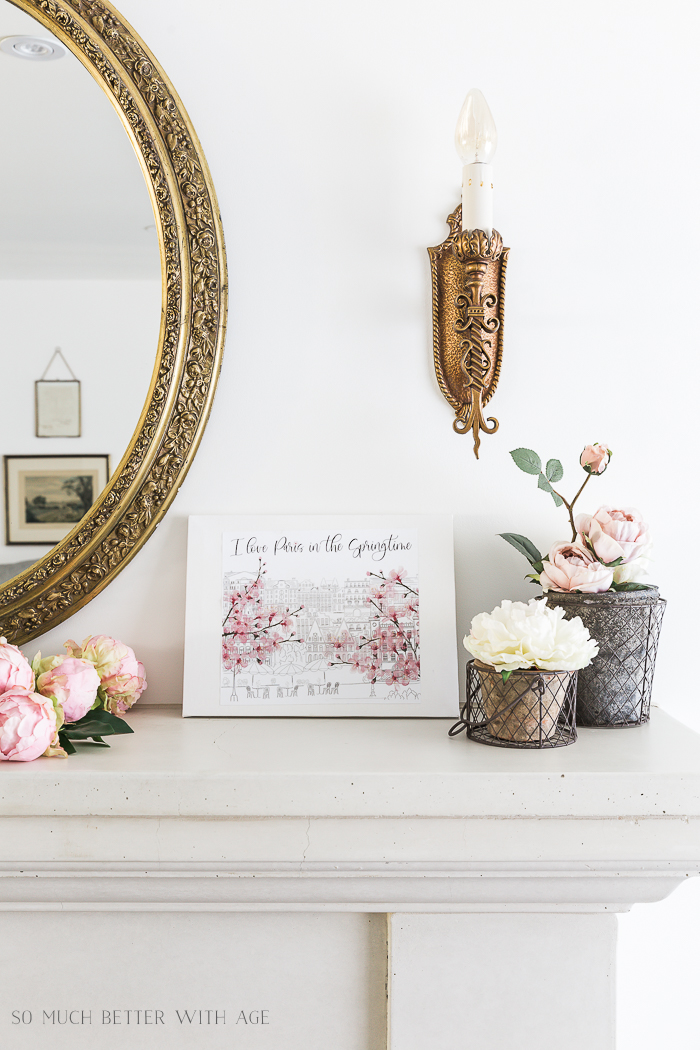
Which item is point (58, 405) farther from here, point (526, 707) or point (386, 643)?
point (526, 707)

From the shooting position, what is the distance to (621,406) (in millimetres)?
1089

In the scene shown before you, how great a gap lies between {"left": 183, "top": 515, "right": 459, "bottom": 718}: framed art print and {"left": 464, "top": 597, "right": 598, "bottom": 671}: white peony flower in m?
0.17

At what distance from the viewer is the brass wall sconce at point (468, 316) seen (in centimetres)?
103

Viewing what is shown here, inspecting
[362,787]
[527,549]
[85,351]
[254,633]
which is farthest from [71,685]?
Result: [527,549]

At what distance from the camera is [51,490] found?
1062mm

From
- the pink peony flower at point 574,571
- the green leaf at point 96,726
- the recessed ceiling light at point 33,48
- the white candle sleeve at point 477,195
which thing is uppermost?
the recessed ceiling light at point 33,48

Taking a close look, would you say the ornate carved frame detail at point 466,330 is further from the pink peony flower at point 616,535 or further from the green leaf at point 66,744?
the green leaf at point 66,744

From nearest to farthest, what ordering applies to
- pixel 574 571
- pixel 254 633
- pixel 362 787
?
pixel 362 787
pixel 574 571
pixel 254 633

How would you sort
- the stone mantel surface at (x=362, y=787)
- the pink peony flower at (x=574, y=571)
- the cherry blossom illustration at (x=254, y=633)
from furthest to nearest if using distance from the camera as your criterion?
the cherry blossom illustration at (x=254, y=633)
the pink peony flower at (x=574, y=571)
the stone mantel surface at (x=362, y=787)

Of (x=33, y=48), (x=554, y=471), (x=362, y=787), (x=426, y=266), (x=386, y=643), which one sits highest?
(x=33, y=48)

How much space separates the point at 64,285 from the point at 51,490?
0.92ft

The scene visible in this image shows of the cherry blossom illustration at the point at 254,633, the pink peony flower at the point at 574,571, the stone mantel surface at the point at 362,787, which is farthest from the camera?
the cherry blossom illustration at the point at 254,633

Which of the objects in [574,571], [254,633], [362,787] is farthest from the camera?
[254,633]

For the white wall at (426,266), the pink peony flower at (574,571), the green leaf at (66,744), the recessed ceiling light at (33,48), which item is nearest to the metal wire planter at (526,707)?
the pink peony flower at (574,571)
